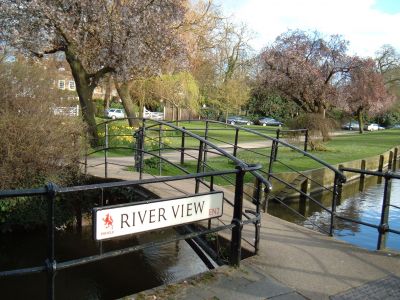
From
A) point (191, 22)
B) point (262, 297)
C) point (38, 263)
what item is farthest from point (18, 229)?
point (191, 22)

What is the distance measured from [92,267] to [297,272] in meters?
4.27

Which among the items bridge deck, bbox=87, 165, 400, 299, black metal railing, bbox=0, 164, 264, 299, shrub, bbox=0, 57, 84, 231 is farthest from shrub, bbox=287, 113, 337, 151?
black metal railing, bbox=0, 164, 264, 299

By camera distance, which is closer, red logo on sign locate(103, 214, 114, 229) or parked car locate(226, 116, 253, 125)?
red logo on sign locate(103, 214, 114, 229)

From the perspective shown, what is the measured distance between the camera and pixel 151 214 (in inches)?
155

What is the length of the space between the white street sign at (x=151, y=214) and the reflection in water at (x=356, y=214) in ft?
18.1

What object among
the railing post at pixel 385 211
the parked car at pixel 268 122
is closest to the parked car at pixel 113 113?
the parked car at pixel 268 122

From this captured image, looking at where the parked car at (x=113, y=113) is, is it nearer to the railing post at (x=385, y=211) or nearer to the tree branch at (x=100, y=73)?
the tree branch at (x=100, y=73)

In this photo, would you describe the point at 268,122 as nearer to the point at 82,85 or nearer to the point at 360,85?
the point at 360,85

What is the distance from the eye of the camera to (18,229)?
27.9 ft

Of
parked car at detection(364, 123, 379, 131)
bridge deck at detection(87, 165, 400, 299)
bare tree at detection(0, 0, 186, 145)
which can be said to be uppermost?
bare tree at detection(0, 0, 186, 145)

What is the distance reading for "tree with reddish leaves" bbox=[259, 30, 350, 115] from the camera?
72.9 feet

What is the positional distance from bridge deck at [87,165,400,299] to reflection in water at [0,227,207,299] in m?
2.26

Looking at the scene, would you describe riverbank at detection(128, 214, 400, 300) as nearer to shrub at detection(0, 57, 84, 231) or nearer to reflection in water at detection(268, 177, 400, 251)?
reflection in water at detection(268, 177, 400, 251)

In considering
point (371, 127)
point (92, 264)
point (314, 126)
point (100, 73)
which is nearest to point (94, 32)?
point (100, 73)
